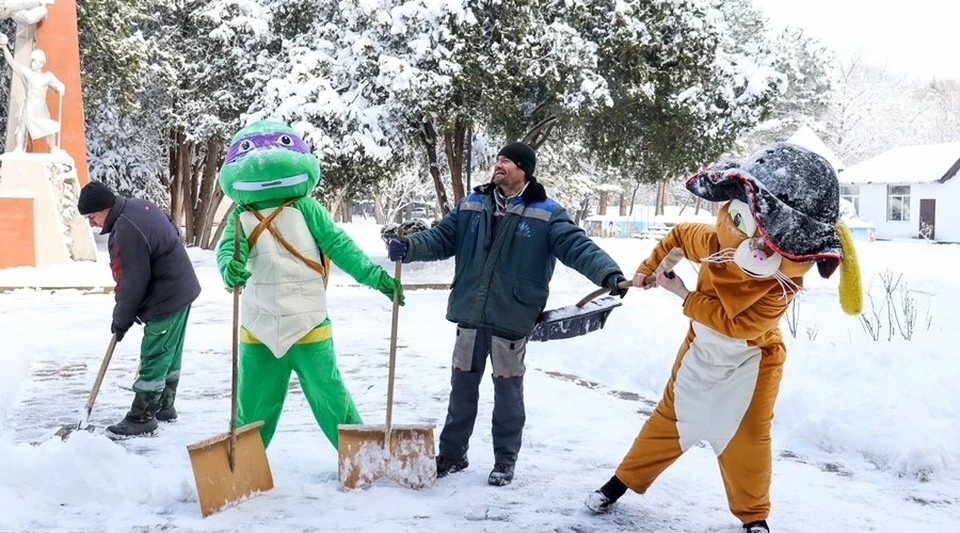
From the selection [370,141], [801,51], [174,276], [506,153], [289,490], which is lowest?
[289,490]

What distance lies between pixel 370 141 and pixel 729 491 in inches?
521

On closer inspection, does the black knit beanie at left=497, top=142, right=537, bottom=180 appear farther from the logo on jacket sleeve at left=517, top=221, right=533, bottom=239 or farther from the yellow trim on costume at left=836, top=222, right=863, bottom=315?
the yellow trim on costume at left=836, top=222, right=863, bottom=315

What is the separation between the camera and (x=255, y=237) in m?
4.15

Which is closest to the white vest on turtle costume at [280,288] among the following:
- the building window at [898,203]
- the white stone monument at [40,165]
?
the white stone monument at [40,165]

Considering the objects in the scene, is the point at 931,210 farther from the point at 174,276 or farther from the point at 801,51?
the point at 174,276

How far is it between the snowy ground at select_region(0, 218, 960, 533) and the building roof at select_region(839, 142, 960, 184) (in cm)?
2765

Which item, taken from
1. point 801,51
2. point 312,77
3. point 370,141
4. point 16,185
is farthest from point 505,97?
point 801,51


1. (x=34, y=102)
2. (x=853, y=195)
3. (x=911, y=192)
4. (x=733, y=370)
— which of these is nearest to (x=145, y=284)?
(x=733, y=370)

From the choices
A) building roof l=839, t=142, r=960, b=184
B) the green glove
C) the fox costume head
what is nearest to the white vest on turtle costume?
the green glove

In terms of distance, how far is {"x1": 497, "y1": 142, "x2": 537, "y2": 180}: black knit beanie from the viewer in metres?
4.32

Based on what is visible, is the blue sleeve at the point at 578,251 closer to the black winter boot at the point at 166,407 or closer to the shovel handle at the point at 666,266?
the shovel handle at the point at 666,266

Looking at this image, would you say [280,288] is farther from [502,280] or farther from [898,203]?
[898,203]

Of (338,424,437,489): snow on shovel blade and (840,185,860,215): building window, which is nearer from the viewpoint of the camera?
(338,424,437,489): snow on shovel blade

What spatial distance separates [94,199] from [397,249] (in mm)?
2074
